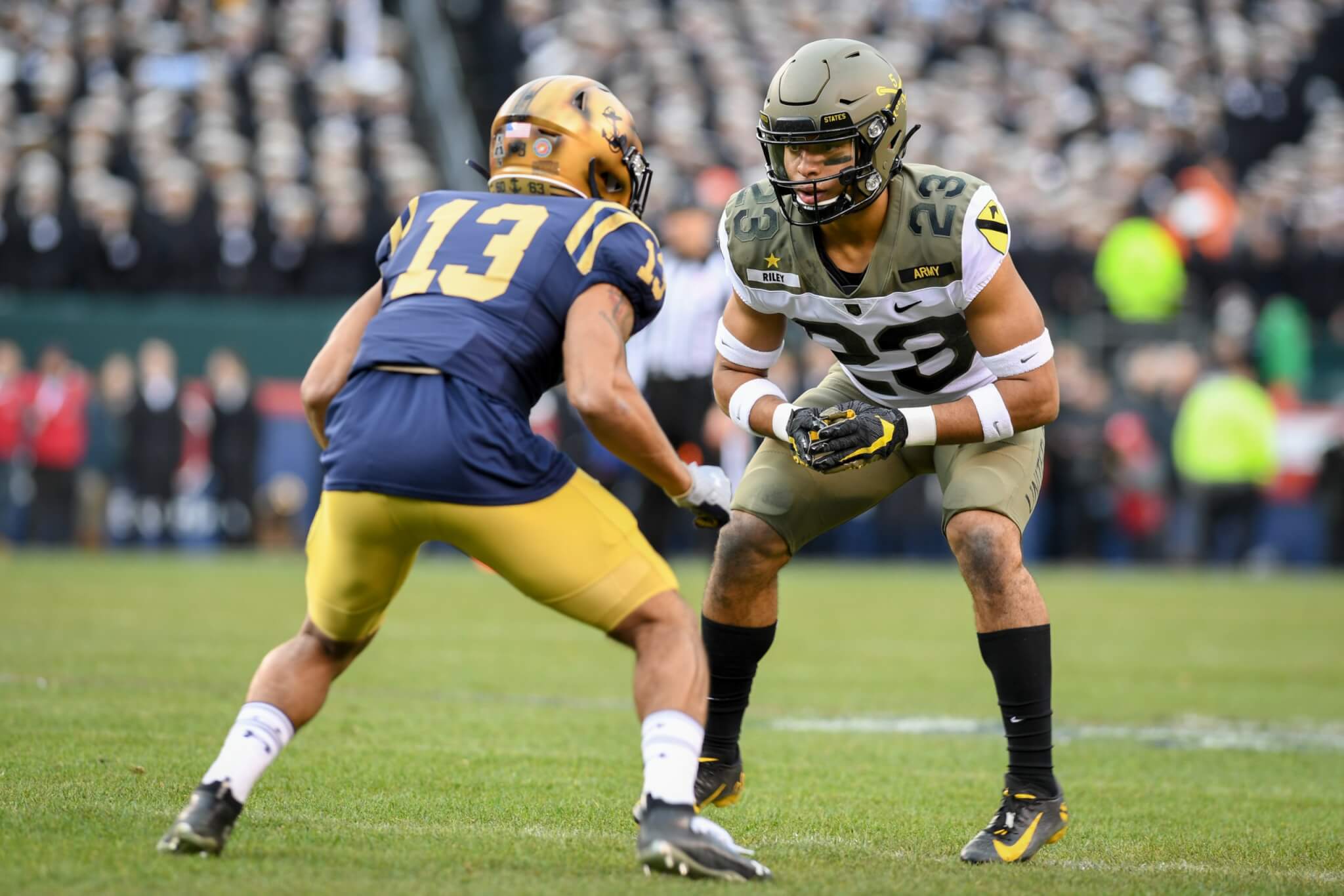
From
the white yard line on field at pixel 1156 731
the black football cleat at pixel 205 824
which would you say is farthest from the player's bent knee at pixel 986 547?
the white yard line on field at pixel 1156 731

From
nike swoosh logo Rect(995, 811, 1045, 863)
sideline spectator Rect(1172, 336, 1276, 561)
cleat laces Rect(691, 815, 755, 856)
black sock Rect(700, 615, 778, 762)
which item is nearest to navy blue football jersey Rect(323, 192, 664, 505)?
cleat laces Rect(691, 815, 755, 856)

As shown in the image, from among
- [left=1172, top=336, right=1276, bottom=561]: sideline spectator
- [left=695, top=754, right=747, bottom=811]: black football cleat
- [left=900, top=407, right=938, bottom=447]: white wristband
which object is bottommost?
[left=1172, top=336, right=1276, bottom=561]: sideline spectator

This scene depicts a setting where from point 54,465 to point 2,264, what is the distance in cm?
203

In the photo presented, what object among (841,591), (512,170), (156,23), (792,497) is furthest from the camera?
(156,23)

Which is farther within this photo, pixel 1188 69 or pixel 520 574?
pixel 1188 69

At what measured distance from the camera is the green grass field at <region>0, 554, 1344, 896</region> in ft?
12.5

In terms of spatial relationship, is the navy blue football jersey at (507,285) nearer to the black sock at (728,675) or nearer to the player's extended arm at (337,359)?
the player's extended arm at (337,359)

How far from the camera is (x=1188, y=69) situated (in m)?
21.4

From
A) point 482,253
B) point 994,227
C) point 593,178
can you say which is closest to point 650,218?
point 994,227

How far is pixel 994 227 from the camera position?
4363mm

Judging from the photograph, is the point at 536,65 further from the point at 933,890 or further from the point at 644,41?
the point at 933,890

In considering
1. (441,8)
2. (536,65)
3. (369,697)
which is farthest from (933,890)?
(441,8)

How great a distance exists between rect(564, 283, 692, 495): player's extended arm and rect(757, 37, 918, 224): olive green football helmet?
32.9 inches

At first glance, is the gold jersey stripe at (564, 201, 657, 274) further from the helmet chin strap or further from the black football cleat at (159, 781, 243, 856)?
the black football cleat at (159, 781, 243, 856)
